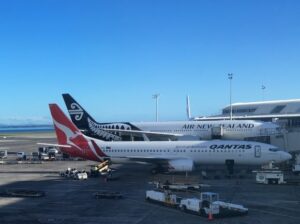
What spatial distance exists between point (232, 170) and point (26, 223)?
27296 millimetres

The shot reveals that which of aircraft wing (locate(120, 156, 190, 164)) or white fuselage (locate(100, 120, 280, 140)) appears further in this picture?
white fuselage (locate(100, 120, 280, 140))

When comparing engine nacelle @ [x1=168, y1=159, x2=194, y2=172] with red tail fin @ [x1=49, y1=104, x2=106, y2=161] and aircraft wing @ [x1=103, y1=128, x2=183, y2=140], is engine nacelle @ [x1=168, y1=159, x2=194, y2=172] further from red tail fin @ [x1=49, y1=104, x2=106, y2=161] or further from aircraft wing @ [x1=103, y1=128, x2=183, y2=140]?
aircraft wing @ [x1=103, y1=128, x2=183, y2=140]

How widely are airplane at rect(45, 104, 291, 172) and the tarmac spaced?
201 cm

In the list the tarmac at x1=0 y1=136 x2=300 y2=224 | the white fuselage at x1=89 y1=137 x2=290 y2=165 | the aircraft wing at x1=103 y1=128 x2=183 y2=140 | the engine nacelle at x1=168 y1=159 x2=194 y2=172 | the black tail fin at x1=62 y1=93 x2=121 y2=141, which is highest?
the black tail fin at x1=62 y1=93 x2=121 y2=141

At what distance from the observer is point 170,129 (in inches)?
2798

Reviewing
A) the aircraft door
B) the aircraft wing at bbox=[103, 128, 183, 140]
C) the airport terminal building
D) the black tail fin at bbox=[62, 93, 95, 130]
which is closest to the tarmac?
the aircraft door

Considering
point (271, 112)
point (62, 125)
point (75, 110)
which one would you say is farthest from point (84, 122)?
point (271, 112)

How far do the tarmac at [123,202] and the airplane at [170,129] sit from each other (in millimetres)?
18626

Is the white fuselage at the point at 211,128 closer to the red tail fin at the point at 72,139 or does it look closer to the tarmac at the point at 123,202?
the tarmac at the point at 123,202

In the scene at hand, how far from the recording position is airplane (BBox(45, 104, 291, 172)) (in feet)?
154

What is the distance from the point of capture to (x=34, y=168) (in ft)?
193

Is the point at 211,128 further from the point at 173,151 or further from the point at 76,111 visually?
the point at 76,111

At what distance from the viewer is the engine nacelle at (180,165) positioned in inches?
1855

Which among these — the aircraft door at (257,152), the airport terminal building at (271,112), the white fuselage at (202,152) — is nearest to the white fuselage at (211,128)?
the airport terminal building at (271,112)
